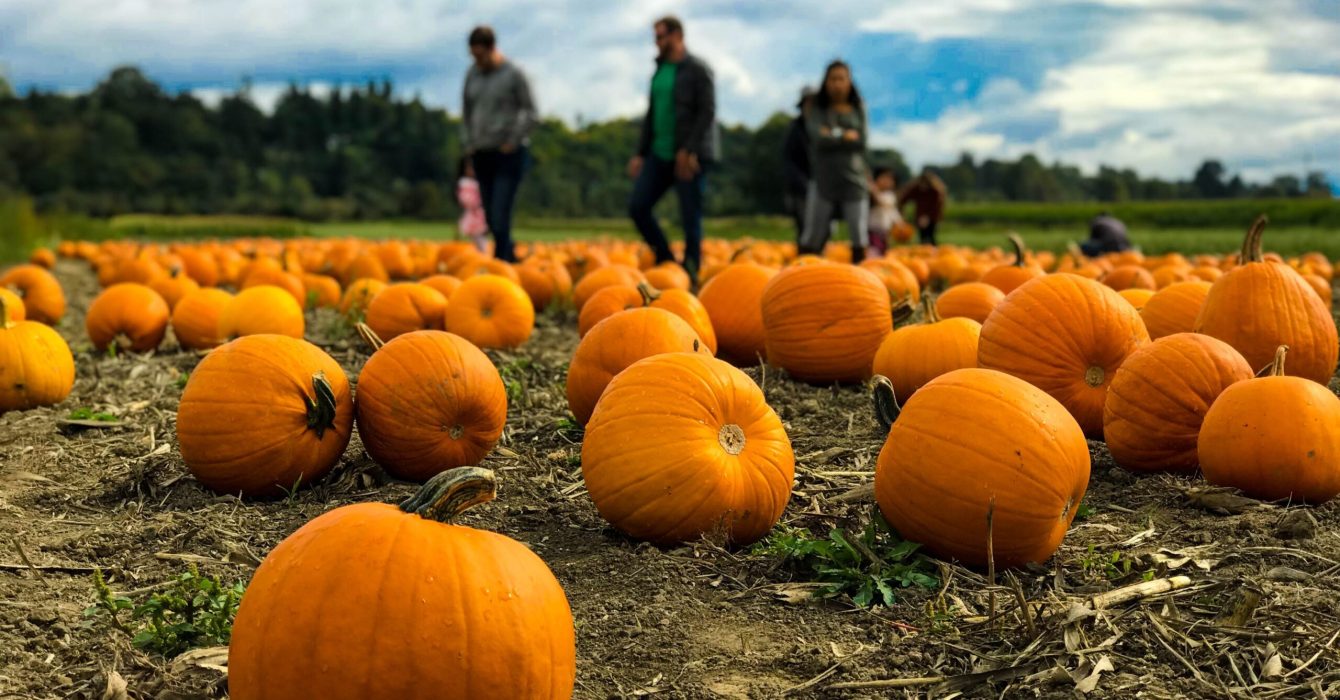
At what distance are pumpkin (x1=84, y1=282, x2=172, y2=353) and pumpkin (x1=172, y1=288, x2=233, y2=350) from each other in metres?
0.25

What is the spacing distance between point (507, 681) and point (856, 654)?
2.90ft

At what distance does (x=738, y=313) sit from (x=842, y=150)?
5.63 metres

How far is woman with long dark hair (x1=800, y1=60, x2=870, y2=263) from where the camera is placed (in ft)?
37.2

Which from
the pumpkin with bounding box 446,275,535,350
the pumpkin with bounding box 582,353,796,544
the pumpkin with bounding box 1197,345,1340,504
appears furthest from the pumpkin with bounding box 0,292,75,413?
the pumpkin with bounding box 1197,345,1340,504

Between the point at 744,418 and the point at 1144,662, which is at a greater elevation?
the point at 744,418

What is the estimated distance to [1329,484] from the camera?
3652 millimetres

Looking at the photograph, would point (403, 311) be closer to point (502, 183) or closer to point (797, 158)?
point (502, 183)

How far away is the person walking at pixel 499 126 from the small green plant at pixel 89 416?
262 inches

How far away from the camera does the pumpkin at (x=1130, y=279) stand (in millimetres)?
8055

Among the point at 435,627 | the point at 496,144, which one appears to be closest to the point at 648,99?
the point at 496,144

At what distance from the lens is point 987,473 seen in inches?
124

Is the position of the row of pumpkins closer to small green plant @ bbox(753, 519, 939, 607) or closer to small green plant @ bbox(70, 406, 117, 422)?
small green plant @ bbox(753, 519, 939, 607)

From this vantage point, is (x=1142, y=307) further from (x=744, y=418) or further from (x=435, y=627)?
(x=435, y=627)

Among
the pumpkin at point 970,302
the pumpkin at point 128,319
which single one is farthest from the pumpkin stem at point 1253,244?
the pumpkin at point 128,319
